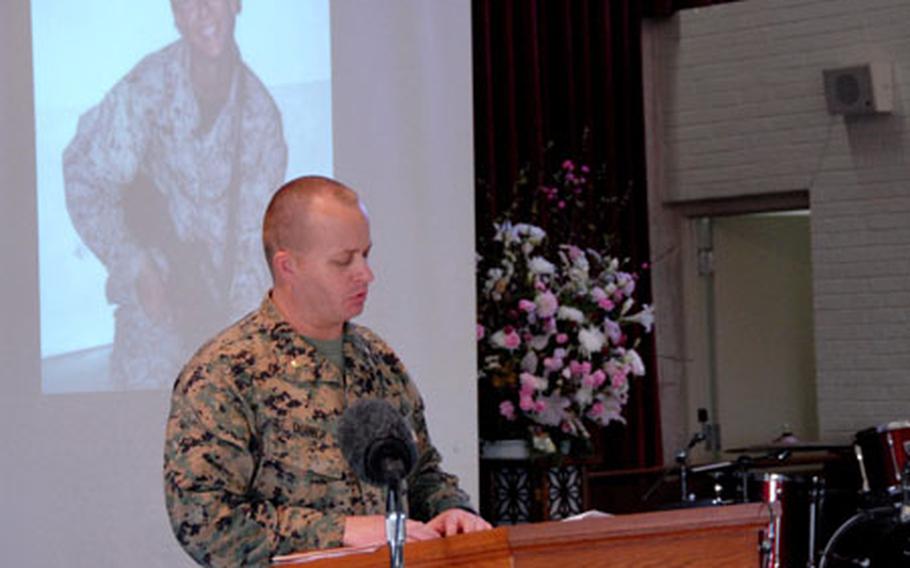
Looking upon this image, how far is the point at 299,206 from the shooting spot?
8.54 feet

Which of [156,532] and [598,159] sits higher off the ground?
[598,159]

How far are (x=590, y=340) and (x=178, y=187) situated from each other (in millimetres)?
1788

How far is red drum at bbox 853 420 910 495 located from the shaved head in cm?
425

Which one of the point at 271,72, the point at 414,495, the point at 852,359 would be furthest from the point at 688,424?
the point at 414,495

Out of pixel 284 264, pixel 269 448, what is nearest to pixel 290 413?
pixel 269 448

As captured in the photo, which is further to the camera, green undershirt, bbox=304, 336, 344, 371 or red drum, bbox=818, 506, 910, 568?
red drum, bbox=818, 506, 910, 568

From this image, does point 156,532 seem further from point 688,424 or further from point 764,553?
point 688,424

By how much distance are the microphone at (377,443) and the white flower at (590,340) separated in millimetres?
3743

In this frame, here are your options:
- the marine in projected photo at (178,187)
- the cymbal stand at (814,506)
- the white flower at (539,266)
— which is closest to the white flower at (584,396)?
the white flower at (539,266)

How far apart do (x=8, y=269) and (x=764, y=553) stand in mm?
2722

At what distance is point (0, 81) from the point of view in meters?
4.33

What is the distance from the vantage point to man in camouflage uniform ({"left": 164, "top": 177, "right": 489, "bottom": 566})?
95.7 inches

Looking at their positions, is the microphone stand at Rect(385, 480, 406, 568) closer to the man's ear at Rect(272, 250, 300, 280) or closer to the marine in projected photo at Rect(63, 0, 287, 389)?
the man's ear at Rect(272, 250, 300, 280)

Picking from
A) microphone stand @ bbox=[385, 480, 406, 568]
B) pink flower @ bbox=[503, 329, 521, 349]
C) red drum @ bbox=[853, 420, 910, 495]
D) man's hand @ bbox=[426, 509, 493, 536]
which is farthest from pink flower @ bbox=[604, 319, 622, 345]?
microphone stand @ bbox=[385, 480, 406, 568]
